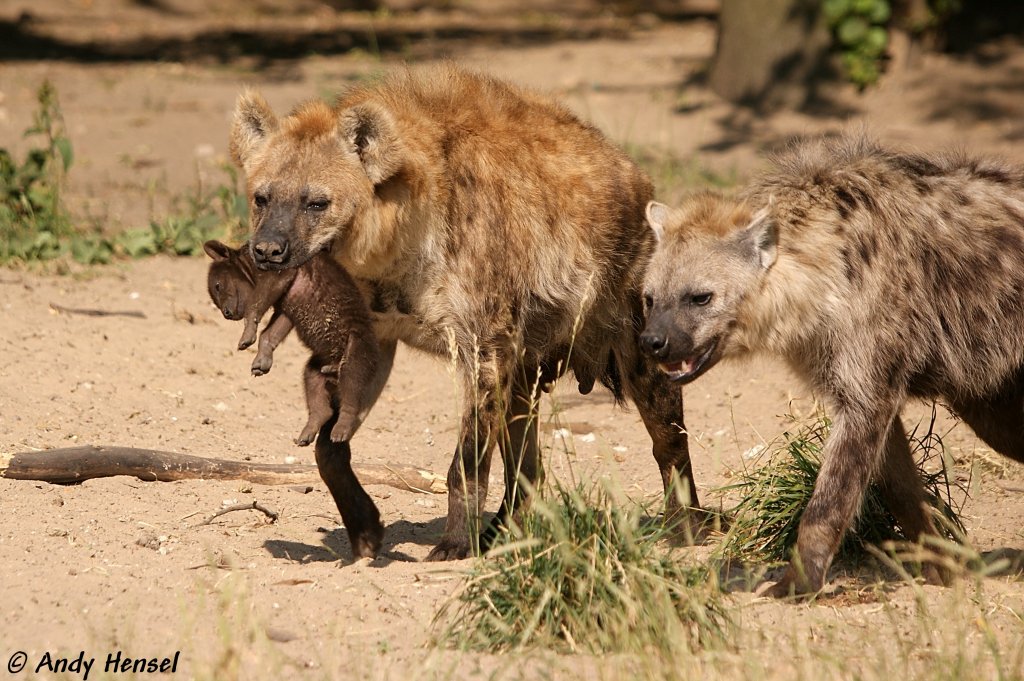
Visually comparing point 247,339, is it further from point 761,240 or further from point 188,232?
point 188,232

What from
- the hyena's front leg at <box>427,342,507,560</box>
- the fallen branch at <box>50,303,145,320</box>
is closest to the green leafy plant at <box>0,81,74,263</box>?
the fallen branch at <box>50,303,145,320</box>

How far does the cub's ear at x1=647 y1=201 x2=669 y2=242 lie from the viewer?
460cm

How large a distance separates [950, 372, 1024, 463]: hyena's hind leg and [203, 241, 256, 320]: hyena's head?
2565 mm

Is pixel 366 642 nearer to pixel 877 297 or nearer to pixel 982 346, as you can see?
pixel 877 297

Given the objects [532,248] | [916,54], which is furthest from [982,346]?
[916,54]

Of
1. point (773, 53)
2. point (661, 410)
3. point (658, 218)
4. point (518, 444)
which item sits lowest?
point (518, 444)

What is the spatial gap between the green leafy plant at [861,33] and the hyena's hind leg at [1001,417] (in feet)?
23.7

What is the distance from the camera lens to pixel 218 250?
16.0 ft

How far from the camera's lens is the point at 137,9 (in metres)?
16.5

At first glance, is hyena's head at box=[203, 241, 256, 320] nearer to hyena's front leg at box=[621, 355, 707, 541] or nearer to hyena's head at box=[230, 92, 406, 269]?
hyena's head at box=[230, 92, 406, 269]

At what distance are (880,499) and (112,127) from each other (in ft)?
27.2
